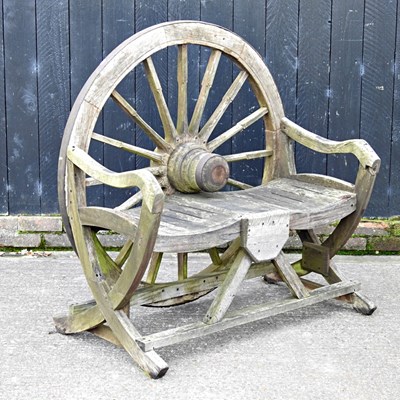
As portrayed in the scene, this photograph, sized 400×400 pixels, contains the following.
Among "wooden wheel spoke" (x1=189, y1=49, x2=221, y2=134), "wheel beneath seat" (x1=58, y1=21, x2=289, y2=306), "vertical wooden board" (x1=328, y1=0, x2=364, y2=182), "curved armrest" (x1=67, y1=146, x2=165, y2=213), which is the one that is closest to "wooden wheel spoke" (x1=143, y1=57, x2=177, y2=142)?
"wheel beneath seat" (x1=58, y1=21, x2=289, y2=306)

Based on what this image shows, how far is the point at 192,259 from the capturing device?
4492 mm

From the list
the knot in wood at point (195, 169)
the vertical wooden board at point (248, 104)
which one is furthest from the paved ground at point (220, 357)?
the vertical wooden board at point (248, 104)

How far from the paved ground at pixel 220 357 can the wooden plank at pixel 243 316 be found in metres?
0.10

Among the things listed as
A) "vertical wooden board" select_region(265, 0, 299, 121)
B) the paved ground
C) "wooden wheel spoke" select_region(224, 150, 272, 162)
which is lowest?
the paved ground

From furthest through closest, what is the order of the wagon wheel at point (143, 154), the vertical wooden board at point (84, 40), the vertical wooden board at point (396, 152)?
1. the vertical wooden board at point (396, 152)
2. the vertical wooden board at point (84, 40)
3. the wagon wheel at point (143, 154)

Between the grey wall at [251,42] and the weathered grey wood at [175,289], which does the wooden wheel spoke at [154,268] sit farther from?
the grey wall at [251,42]

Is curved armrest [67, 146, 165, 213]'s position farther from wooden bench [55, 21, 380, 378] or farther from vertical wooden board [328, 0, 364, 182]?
vertical wooden board [328, 0, 364, 182]

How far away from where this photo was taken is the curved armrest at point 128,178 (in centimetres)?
279

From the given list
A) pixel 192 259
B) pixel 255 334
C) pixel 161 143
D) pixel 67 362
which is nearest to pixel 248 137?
pixel 192 259

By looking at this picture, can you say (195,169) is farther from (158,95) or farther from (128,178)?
(128,178)

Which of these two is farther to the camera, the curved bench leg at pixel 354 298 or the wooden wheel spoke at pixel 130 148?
the curved bench leg at pixel 354 298

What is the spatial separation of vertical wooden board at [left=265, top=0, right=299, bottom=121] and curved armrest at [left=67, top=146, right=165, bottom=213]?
64.1 inches

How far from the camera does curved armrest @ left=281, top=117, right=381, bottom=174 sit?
3.49 metres

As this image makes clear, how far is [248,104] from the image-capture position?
4438 millimetres
